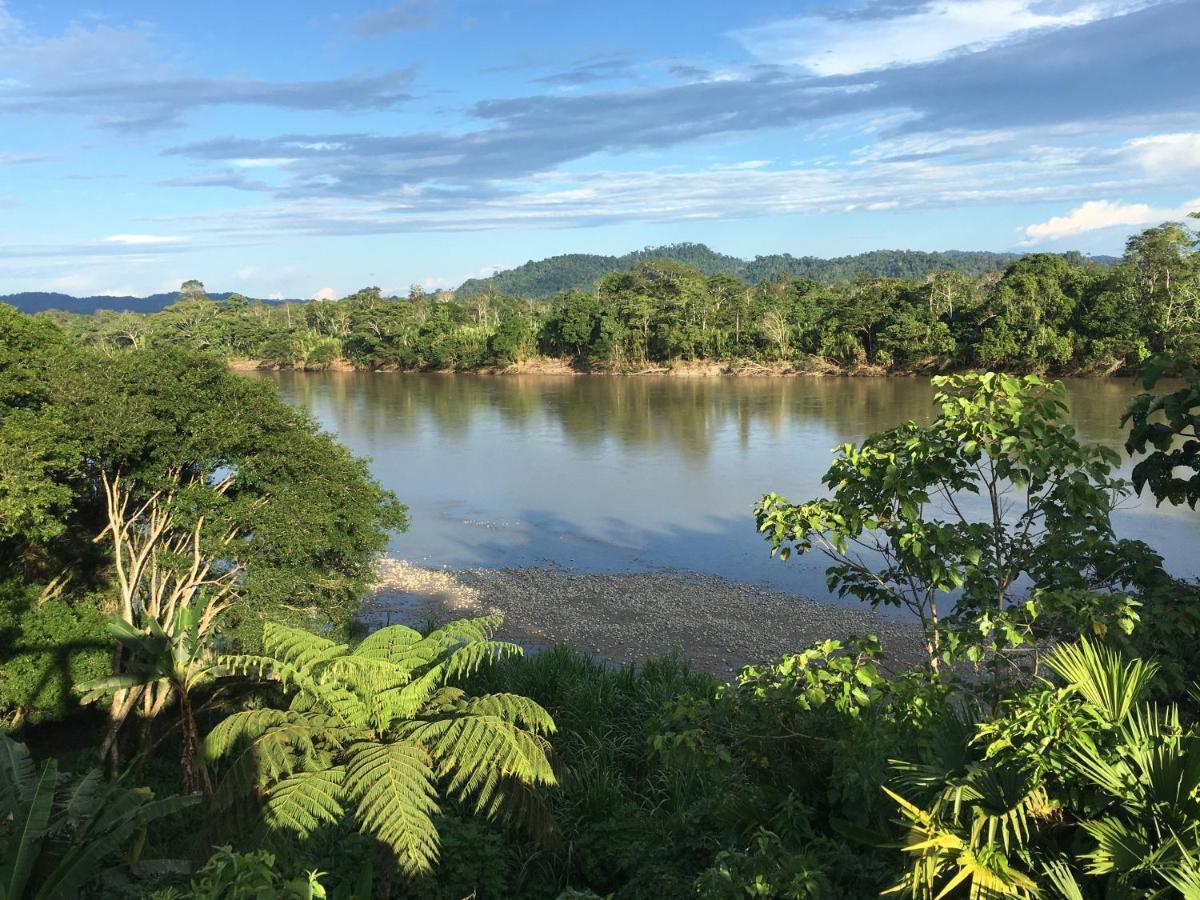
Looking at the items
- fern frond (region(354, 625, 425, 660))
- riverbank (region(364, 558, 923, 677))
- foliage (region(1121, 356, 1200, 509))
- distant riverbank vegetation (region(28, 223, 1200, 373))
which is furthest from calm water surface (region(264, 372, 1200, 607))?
fern frond (region(354, 625, 425, 660))

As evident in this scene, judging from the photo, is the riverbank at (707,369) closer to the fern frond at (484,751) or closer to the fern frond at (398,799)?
the fern frond at (484,751)

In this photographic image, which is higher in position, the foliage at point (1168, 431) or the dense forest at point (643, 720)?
the foliage at point (1168, 431)

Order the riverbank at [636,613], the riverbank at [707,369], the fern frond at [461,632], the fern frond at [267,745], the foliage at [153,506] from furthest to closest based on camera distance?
the riverbank at [707,369], the riverbank at [636,613], the foliage at [153,506], the fern frond at [461,632], the fern frond at [267,745]

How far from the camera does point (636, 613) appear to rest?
16219mm

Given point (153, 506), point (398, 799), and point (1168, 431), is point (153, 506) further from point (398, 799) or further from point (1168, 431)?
point (1168, 431)

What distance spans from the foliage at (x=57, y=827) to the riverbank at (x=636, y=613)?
8.53 metres

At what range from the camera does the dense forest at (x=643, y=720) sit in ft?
10.0

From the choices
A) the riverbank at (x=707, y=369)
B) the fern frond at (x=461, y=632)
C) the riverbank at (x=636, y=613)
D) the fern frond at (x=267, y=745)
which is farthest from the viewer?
the riverbank at (x=707, y=369)

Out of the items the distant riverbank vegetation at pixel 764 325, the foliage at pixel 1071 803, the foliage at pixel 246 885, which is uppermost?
the distant riverbank vegetation at pixel 764 325

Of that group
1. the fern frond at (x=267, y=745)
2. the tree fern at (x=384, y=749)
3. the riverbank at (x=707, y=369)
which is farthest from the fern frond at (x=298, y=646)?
the riverbank at (x=707, y=369)

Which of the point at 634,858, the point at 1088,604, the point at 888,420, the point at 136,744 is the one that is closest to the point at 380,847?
the point at 634,858

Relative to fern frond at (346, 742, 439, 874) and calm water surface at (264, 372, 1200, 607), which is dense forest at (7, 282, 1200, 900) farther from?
calm water surface at (264, 372, 1200, 607)

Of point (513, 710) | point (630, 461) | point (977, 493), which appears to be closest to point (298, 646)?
point (513, 710)

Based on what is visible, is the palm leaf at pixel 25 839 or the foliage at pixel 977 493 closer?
the palm leaf at pixel 25 839
